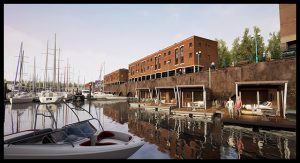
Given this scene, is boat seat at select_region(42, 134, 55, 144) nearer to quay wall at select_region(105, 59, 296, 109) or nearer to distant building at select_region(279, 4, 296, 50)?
quay wall at select_region(105, 59, 296, 109)

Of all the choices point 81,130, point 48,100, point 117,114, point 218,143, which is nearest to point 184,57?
point 117,114

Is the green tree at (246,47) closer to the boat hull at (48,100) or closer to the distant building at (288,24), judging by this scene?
the distant building at (288,24)

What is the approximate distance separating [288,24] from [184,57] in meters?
22.1

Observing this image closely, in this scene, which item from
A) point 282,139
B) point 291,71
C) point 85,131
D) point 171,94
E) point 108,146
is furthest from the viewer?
point 171,94

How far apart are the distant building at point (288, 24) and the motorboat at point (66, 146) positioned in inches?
818

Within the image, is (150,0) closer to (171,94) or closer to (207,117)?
(207,117)

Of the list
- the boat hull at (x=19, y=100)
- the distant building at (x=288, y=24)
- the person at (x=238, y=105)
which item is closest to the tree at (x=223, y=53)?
the distant building at (x=288, y=24)

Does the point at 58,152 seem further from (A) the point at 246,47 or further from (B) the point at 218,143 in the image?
(A) the point at 246,47

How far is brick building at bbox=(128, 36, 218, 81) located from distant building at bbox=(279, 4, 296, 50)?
13773 millimetres

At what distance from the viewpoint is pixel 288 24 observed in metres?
20.6

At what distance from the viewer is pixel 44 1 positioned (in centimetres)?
671

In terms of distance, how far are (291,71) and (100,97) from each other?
5051 cm

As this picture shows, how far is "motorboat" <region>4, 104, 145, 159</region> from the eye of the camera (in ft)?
26.3

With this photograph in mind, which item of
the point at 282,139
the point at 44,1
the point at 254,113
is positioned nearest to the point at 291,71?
the point at 254,113
